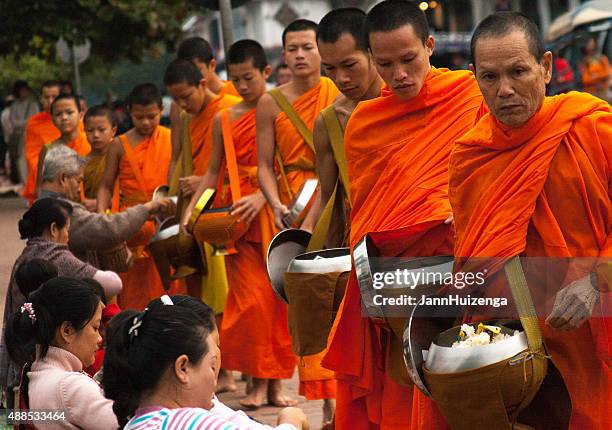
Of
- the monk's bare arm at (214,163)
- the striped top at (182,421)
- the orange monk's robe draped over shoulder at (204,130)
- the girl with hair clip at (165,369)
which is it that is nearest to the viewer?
the striped top at (182,421)

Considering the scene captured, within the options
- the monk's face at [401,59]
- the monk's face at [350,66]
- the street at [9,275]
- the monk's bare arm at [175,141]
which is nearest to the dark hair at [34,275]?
the monk's face at [350,66]

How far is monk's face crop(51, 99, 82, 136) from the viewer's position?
11.3 meters

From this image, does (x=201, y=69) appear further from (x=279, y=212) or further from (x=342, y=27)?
(x=342, y=27)

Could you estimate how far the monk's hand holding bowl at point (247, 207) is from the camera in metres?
8.44

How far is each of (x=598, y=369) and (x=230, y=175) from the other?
464 cm

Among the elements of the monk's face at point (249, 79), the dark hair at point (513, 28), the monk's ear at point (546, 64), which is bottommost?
the monk's face at point (249, 79)

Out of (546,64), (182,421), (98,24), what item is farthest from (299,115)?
(98,24)

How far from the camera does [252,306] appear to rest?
876cm

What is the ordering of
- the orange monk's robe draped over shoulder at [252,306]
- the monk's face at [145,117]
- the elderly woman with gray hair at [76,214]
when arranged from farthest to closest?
the monk's face at [145,117]
the orange monk's robe draped over shoulder at [252,306]
the elderly woman with gray hair at [76,214]

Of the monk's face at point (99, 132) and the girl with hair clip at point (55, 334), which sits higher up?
the monk's face at point (99, 132)

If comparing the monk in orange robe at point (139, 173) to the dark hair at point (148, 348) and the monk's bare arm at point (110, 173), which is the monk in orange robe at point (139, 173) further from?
the dark hair at point (148, 348)

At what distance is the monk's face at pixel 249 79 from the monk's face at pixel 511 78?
432 centimetres

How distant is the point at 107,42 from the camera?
20.7 metres

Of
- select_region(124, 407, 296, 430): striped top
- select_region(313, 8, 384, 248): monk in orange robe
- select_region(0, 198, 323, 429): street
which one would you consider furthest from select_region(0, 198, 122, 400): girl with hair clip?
select_region(124, 407, 296, 430): striped top
